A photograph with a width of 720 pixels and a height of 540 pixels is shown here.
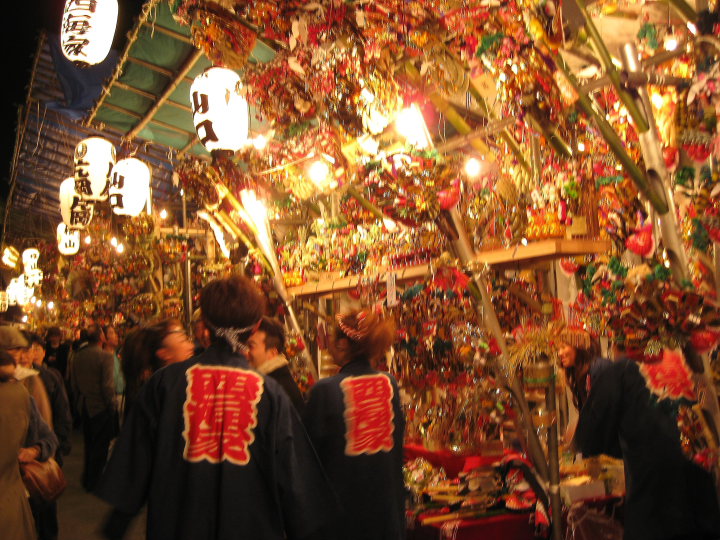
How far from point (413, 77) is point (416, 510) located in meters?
2.67

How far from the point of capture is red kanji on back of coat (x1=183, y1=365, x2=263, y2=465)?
3.05 meters

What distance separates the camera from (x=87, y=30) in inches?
295

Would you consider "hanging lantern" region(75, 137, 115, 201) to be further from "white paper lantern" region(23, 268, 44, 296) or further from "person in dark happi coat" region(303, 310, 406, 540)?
"white paper lantern" region(23, 268, 44, 296)

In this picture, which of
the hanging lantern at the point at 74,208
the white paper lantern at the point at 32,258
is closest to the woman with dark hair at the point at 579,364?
the hanging lantern at the point at 74,208

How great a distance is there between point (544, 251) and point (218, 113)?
3.72 meters

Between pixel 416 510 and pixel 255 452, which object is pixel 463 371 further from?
pixel 255 452

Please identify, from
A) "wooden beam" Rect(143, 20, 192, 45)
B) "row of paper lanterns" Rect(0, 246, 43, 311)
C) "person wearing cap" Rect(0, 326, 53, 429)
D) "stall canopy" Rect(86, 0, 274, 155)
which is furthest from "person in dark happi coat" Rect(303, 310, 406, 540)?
"row of paper lanterns" Rect(0, 246, 43, 311)

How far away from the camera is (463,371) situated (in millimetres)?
3973

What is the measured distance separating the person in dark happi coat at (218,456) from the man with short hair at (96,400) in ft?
19.2

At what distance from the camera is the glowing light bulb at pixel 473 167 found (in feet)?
15.3

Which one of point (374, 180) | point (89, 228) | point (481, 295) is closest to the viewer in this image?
point (481, 295)

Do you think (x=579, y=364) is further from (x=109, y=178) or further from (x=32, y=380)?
(x=109, y=178)

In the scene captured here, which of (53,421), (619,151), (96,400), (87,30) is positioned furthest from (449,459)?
(87,30)

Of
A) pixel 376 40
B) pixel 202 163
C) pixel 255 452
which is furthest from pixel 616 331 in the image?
pixel 202 163
